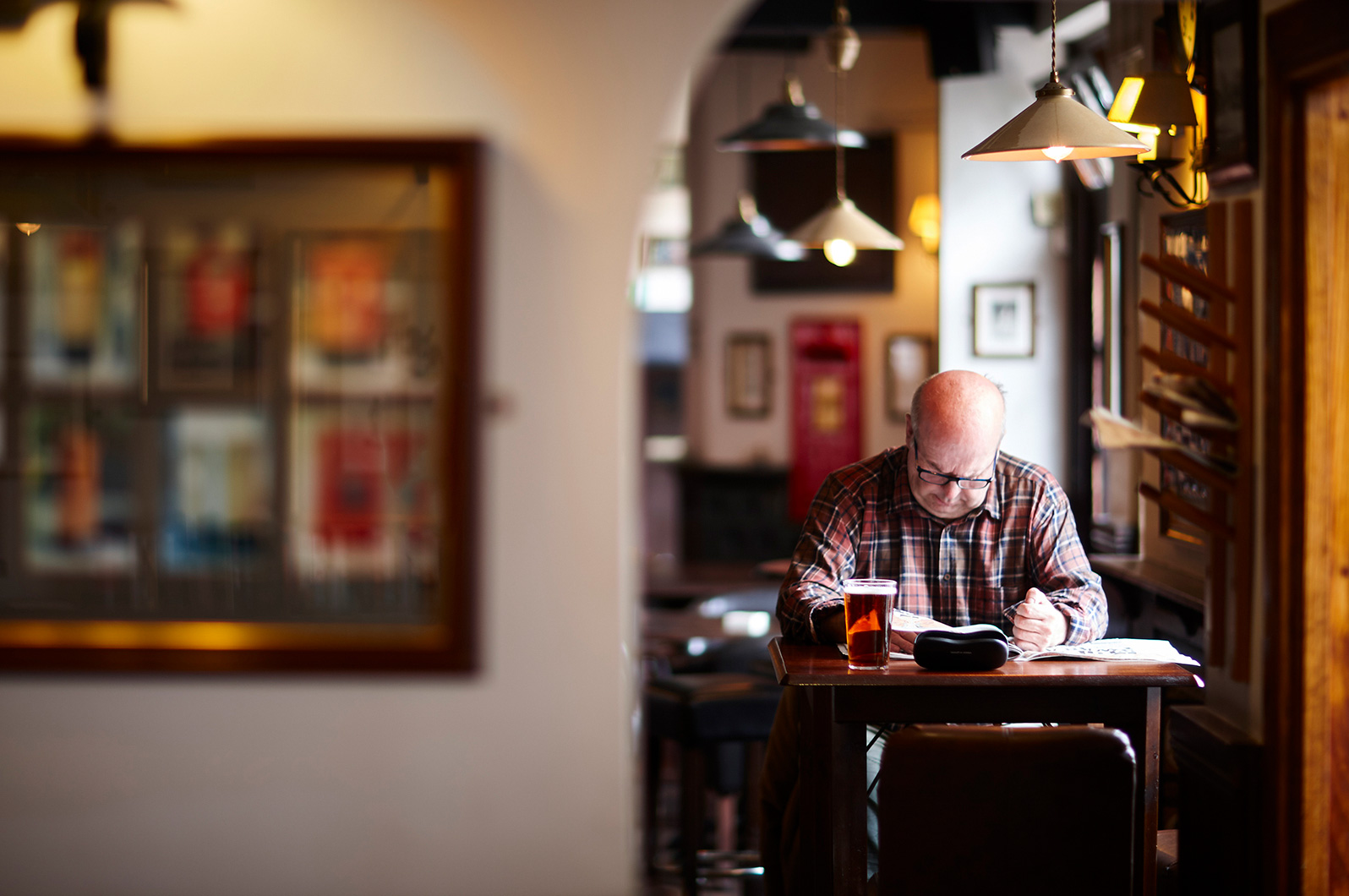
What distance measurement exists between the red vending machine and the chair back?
7150 millimetres

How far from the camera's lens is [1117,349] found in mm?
5387

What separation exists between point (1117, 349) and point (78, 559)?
434 cm

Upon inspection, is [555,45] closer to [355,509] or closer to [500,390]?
[500,390]

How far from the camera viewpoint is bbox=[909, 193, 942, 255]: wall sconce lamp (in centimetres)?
819

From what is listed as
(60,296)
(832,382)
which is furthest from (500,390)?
(832,382)

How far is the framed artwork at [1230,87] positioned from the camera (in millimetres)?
2975

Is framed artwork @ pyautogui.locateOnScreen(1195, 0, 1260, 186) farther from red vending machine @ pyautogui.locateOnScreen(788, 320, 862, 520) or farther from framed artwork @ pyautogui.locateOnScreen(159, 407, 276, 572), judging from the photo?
red vending machine @ pyautogui.locateOnScreen(788, 320, 862, 520)

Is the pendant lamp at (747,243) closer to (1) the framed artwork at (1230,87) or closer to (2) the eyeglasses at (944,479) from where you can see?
(1) the framed artwork at (1230,87)

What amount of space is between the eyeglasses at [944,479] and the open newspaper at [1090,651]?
0.32 metres

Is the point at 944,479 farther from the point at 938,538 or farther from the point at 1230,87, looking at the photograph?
the point at 1230,87

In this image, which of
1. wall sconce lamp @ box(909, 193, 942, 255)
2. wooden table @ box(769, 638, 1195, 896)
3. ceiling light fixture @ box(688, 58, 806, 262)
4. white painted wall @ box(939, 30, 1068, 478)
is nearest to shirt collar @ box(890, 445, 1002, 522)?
wooden table @ box(769, 638, 1195, 896)

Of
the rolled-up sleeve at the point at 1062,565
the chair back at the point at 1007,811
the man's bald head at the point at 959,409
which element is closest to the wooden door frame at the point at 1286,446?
the rolled-up sleeve at the point at 1062,565

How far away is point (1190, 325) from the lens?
3160 mm

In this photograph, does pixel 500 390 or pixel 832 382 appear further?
pixel 832 382
